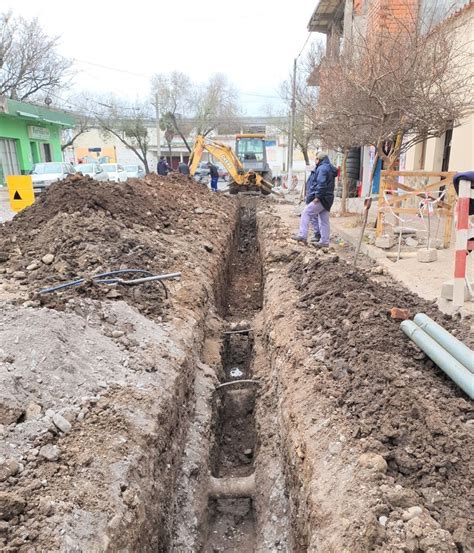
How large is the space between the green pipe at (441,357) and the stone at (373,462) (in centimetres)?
86

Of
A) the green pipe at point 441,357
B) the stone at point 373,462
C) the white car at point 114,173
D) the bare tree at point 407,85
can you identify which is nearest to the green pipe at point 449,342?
the green pipe at point 441,357

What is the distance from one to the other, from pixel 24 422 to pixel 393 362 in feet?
8.74

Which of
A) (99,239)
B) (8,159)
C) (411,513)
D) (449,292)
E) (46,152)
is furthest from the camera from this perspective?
(46,152)

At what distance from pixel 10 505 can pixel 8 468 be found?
0.93ft

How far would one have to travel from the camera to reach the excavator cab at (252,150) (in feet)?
80.6

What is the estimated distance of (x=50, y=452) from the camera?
9.53 feet

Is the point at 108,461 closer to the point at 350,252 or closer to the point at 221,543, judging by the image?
the point at 221,543

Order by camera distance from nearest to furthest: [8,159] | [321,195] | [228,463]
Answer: [228,463] → [321,195] → [8,159]

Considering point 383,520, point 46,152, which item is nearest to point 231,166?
point 383,520

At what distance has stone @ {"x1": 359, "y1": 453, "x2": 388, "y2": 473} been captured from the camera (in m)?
2.72

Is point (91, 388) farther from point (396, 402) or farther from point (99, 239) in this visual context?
point (99, 239)

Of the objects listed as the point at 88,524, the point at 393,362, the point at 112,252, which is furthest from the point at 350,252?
the point at 88,524

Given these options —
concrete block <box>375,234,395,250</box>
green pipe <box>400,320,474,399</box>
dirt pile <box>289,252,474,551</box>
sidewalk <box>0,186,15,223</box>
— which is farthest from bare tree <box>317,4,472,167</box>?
sidewalk <box>0,186,15,223</box>

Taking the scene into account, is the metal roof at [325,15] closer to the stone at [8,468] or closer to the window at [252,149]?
the window at [252,149]
